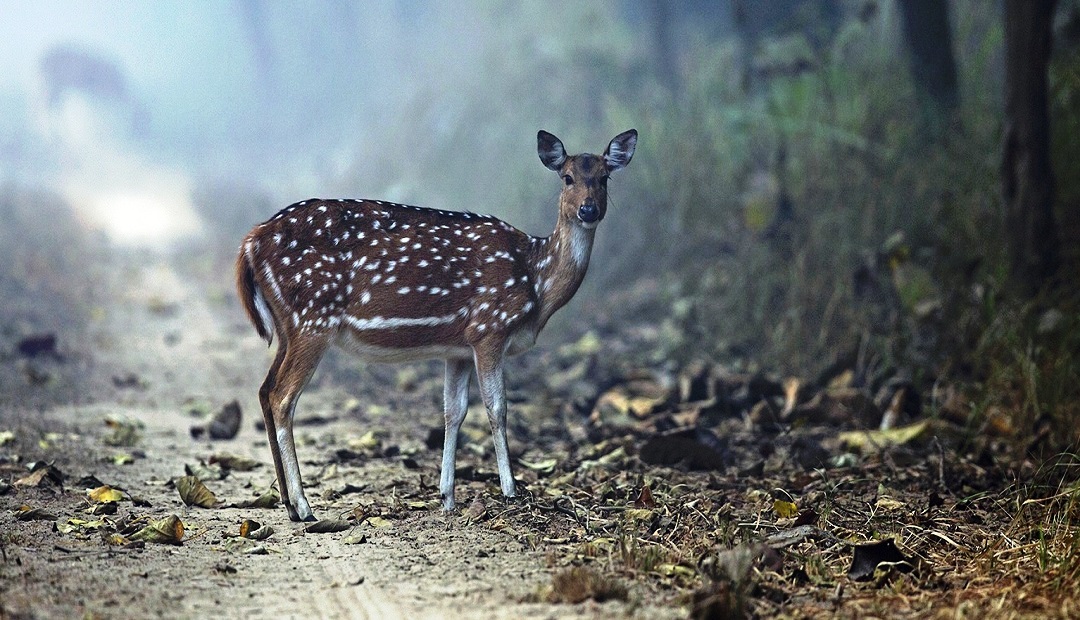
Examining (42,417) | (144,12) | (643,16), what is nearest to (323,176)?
(643,16)

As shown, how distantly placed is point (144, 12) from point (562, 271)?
36.9m

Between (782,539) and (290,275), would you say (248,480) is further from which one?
(782,539)

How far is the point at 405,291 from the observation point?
20.7ft

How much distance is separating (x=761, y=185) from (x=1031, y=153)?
3.48 metres

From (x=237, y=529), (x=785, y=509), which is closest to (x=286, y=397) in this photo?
(x=237, y=529)

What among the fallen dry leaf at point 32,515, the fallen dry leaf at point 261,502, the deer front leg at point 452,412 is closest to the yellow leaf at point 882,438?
the deer front leg at point 452,412

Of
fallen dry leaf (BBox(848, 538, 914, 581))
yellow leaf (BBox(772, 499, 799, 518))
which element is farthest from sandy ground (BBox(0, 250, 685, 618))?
yellow leaf (BBox(772, 499, 799, 518))

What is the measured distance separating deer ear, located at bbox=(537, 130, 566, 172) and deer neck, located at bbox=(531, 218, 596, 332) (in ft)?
1.26

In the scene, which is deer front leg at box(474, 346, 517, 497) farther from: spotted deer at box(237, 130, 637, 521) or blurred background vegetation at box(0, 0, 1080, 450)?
blurred background vegetation at box(0, 0, 1080, 450)

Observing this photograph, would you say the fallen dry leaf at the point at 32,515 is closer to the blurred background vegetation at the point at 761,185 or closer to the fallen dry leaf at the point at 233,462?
the fallen dry leaf at the point at 233,462

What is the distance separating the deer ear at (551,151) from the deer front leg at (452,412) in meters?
1.32

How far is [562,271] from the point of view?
6668mm

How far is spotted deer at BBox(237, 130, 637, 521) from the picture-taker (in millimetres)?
6176

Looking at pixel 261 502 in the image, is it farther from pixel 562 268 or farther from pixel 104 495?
pixel 562 268
